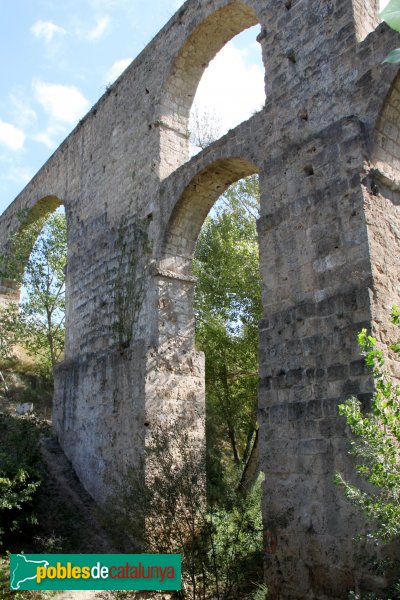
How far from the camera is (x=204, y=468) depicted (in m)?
5.45

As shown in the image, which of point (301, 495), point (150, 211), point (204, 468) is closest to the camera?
point (301, 495)

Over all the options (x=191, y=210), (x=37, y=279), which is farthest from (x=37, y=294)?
(x=191, y=210)

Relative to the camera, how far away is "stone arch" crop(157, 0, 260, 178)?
830cm

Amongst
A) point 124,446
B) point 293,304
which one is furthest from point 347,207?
point 124,446

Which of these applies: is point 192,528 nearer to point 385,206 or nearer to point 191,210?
point 385,206

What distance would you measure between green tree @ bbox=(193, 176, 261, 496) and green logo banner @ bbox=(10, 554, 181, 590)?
4892 mm

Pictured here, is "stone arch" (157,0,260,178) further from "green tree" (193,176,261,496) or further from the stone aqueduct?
"green tree" (193,176,261,496)

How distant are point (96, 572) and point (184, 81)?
7.35 metres

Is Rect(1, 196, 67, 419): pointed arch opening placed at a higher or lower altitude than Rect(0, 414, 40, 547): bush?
higher

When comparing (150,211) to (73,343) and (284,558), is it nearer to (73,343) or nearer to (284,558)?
(73,343)

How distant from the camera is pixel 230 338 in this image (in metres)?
11.5

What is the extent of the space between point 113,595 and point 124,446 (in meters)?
2.20

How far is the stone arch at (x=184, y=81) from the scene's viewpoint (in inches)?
327

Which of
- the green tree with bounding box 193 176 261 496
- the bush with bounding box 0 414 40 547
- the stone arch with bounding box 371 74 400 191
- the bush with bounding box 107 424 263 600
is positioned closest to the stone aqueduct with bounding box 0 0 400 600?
the stone arch with bounding box 371 74 400 191
